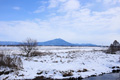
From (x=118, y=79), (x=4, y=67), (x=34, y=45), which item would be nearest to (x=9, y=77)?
(x=4, y=67)

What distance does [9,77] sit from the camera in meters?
9.41

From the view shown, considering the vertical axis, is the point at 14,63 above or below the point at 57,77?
above

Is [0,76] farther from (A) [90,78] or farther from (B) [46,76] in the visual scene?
(A) [90,78]

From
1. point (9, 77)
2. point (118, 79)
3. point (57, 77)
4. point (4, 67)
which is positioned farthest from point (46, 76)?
point (118, 79)

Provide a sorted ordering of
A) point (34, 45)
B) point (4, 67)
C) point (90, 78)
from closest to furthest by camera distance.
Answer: point (90, 78) → point (4, 67) → point (34, 45)

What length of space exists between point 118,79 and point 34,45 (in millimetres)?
17631

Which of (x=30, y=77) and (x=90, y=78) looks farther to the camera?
(x=90, y=78)

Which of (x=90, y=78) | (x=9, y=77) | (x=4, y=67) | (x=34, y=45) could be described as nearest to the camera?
(x=9, y=77)

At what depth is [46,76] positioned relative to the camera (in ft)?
32.8

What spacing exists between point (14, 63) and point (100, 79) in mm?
9302

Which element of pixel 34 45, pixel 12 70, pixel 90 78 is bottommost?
pixel 90 78

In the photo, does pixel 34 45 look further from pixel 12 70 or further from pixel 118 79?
pixel 118 79

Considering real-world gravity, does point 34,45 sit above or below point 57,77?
above

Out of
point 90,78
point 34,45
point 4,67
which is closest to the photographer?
point 90,78
